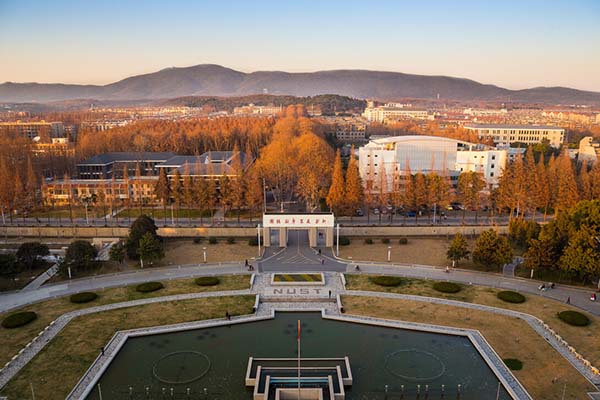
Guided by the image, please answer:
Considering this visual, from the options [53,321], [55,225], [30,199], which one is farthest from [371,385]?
[30,199]

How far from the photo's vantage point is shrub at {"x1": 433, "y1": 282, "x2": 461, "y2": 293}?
2723cm

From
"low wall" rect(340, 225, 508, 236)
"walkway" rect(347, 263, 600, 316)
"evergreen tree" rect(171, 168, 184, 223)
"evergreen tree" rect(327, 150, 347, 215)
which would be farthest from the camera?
"evergreen tree" rect(171, 168, 184, 223)

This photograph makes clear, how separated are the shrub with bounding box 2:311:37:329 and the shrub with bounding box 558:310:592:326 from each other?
2825cm

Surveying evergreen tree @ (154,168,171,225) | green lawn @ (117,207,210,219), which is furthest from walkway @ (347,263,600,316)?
evergreen tree @ (154,168,171,225)

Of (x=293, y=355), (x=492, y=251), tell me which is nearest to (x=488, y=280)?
(x=492, y=251)

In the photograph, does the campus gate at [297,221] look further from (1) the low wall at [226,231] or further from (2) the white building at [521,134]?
(2) the white building at [521,134]

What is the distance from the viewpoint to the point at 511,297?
25844 millimetres

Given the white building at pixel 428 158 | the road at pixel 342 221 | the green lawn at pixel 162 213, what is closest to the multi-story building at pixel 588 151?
the white building at pixel 428 158

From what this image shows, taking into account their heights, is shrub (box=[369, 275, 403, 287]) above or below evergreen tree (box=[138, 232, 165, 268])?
below

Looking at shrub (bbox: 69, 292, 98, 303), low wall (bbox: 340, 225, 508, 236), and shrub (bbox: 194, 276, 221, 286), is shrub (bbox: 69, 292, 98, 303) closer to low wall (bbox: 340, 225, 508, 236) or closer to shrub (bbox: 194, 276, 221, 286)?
shrub (bbox: 194, 276, 221, 286)

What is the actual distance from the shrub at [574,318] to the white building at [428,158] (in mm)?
28424

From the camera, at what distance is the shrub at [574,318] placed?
22.9 m

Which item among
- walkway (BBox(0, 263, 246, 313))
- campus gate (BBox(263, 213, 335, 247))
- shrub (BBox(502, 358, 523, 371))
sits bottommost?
shrub (BBox(502, 358, 523, 371))

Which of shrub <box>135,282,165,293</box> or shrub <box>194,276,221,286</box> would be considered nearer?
shrub <box>135,282,165,293</box>
